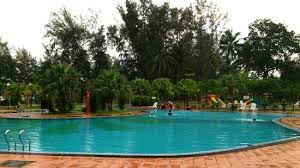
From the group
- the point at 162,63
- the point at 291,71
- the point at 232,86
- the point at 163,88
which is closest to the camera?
the point at 232,86

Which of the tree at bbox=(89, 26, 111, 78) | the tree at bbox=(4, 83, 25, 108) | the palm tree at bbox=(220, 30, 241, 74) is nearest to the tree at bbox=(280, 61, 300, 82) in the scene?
the palm tree at bbox=(220, 30, 241, 74)

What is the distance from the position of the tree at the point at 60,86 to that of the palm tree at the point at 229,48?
119ft

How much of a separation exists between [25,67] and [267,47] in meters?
40.3

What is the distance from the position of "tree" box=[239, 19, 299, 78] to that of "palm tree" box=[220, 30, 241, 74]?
5.90ft

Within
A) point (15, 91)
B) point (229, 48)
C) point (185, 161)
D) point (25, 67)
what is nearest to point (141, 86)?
point (15, 91)

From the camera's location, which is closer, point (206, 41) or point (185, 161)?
point (185, 161)

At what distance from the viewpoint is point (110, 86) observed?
3497 cm

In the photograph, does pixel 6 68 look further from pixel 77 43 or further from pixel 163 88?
pixel 163 88

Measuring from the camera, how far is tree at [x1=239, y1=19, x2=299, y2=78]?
221ft

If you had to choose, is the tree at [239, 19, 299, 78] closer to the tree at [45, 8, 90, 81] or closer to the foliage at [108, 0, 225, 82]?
the foliage at [108, 0, 225, 82]

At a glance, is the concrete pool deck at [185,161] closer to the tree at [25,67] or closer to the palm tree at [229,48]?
the palm tree at [229,48]

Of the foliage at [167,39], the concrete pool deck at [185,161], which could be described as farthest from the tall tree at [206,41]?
the concrete pool deck at [185,161]

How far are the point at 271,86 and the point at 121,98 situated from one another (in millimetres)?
17576

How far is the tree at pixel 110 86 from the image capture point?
34.7 metres
